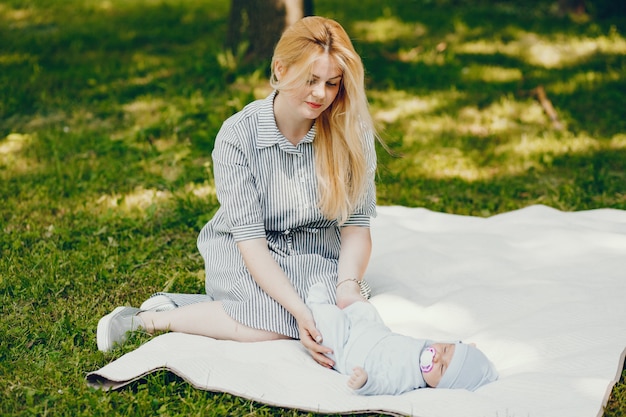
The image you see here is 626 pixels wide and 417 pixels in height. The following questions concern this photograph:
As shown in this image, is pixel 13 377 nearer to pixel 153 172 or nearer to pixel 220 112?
pixel 153 172

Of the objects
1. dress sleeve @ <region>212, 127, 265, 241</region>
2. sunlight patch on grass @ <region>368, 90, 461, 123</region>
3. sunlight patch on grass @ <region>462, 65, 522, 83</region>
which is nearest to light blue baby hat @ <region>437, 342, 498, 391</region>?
dress sleeve @ <region>212, 127, 265, 241</region>

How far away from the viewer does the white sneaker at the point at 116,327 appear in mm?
3258

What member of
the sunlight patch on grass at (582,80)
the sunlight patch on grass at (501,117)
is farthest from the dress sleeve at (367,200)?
the sunlight patch on grass at (582,80)

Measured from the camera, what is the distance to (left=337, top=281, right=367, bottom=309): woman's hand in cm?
324

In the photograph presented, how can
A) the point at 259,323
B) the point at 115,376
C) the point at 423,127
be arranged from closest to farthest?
the point at 115,376
the point at 259,323
the point at 423,127

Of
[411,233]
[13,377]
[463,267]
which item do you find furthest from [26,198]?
[463,267]

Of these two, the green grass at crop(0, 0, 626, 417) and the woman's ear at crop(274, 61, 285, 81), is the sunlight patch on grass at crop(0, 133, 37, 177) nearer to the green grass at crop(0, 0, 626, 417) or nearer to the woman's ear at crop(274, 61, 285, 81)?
the green grass at crop(0, 0, 626, 417)

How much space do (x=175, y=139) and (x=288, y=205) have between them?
2.55 meters

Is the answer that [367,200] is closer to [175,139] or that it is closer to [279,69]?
[279,69]

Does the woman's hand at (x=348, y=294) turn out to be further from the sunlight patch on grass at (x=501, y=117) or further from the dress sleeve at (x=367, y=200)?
the sunlight patch on grass at (x=501, y=117)

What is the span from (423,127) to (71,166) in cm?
264

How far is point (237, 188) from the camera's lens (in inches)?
130

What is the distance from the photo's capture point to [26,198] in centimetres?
489

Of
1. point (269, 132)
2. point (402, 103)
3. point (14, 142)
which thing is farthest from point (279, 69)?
point (402, 103)
